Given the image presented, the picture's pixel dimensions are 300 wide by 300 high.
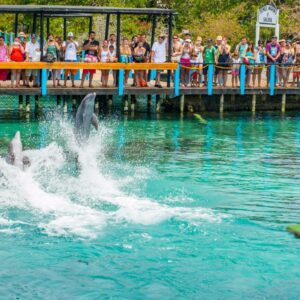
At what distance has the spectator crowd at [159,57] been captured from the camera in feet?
93.3

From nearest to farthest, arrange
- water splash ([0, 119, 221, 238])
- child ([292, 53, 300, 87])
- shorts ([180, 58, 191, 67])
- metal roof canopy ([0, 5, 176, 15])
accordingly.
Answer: water splash ([0, 119, 221, 238]) < metal roof canopy ([0, 5, 176, 15]) < shorts ([180, 58, 191, 67]) < child ([292, 53, 300, 87])

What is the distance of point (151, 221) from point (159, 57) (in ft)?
48.6

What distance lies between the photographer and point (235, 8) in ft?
151

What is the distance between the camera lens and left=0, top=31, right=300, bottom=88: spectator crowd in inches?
1120

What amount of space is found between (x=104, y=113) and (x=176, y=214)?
53.1ft

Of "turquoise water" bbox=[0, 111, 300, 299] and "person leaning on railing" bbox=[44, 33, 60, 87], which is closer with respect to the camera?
"turquoise water" bbox=[0, 111, 300, 299]

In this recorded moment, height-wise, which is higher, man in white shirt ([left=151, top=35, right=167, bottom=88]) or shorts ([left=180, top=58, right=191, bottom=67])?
man in white shirt ([left=151, top=35, right=167, bottom=88])

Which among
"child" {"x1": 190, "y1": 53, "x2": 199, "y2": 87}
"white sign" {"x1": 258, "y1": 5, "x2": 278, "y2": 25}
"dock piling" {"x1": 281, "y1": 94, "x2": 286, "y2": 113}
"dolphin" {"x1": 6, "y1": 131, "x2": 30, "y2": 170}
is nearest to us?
"dolphin" {"x1": 6, "y1": 131, "x2": 30, "y2": 170}

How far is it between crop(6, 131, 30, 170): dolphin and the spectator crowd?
36.1 feet

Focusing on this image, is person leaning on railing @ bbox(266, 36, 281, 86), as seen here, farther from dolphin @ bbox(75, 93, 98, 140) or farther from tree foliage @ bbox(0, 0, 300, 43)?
dolphin @ bbox(75, 93, 98, 140)

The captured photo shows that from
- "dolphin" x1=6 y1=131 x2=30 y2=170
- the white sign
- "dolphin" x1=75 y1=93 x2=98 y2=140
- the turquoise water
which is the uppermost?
the white sign

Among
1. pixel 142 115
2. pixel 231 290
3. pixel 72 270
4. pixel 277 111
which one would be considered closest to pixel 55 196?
pixel 72 270

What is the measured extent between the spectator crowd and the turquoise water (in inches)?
160

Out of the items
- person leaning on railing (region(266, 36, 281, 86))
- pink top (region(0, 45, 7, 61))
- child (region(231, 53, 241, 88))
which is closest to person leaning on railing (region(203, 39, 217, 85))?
child (region(231, 53, 241, 88))
